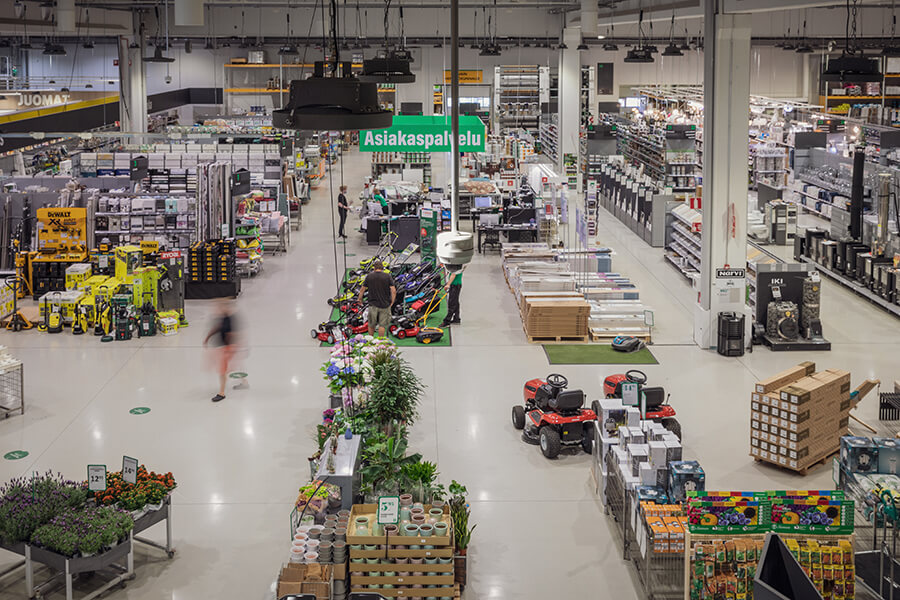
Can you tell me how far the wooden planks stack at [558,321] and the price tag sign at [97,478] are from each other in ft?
24.9

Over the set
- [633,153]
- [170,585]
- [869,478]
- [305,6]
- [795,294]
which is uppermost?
[305,6]

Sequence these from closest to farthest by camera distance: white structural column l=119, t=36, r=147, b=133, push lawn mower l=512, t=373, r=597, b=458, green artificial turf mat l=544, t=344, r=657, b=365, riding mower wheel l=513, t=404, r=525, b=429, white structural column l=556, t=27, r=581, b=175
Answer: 1. push lawn mower l=512, t=373, r=597, b=458
2. riding mower wheel l=513, t=404, r=525, b=429
3. green artificial turf mat l=544, t=344, r=657, b=365
4. white structural column l=556, t=27, r=581, b=175
5. white structural column l=119, t=36, r=147, b=133

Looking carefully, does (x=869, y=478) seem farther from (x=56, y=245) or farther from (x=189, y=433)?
(x=56, y=245)

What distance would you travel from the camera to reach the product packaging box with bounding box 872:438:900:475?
8508 millimetres

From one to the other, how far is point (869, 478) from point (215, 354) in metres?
8.14

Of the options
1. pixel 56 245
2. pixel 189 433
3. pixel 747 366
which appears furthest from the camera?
pixel 56 245

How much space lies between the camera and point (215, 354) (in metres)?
13.4

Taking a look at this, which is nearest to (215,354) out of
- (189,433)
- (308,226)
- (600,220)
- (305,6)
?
(189,433)

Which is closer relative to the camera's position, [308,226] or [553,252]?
[553,252]

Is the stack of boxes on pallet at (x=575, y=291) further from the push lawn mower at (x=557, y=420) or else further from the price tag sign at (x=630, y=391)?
the price tag sign at (x=630, y=391)

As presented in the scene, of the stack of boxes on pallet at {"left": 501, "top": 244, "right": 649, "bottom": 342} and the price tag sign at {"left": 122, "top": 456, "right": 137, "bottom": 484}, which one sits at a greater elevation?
the stack of boxes on pallet at {"left": 501, "top": 244, "right": 649, "bottom": 342}

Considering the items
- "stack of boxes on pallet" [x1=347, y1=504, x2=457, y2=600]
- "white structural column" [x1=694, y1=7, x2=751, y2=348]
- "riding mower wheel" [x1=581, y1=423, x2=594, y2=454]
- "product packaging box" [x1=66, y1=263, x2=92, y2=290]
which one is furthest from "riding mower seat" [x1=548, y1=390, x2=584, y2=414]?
"product packaging box" [x1=66, y1=263, x2=92, y2=290]

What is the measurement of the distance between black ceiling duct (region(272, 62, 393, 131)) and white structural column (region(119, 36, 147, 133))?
85.9 feet

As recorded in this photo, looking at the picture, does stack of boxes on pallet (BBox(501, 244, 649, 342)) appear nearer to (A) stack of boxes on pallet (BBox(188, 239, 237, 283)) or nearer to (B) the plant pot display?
(A) stack of boxes on pallet (BBox(188, 239, 237, 283))
